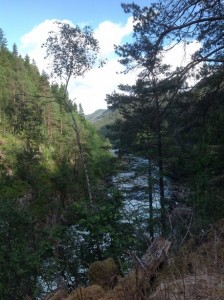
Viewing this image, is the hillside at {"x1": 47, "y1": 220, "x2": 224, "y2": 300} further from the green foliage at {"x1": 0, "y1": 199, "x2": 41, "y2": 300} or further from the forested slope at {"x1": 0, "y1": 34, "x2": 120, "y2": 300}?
the green foliage at {"x1": 0, "y1": 199, "x2": 41, "y2": 300}

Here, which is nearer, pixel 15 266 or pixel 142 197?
pixel 15 266

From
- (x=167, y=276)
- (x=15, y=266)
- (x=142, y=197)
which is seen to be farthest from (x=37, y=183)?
(x=167, y=276)

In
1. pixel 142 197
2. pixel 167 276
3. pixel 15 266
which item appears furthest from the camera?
pixel 142 197

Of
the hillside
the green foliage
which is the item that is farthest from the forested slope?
the hillside

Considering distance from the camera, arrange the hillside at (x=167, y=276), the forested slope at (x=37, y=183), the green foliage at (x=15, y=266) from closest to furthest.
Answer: the hillside at (x=167, y=276), the forested slope at (x=37, y=183), the green foliage at (x=15, y=266)

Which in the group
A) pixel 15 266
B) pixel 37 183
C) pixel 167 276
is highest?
pixel 167 276

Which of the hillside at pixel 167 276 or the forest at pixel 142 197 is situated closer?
the hillside at pixel 167 276

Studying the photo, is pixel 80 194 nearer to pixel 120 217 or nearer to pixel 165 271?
pixel 120 217

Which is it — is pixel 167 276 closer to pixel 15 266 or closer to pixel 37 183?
pixel 15 266

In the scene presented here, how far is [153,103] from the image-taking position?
349 inches

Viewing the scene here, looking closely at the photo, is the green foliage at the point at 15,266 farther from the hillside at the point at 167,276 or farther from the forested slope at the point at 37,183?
the hillside at the point at 167,276

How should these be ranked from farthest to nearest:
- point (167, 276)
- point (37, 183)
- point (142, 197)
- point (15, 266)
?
point (37, 183) < point (142, 197) < point (15, 266) < point (167, 276)

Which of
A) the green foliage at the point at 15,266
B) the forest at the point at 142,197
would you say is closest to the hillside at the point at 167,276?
the forest at the point at 142,197

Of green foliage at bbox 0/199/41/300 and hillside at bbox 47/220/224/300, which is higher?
hillside at bbox 47/220/224/300
